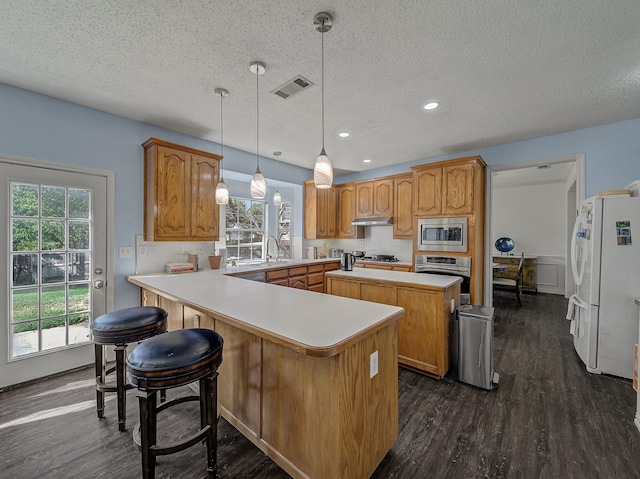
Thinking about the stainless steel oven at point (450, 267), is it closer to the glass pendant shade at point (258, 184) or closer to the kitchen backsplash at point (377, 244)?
the kitchen backsplash at point (377, 244)

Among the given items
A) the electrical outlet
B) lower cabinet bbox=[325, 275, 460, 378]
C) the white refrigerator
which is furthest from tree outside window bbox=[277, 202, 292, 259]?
the white refrigerator

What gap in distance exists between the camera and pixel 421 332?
8.48ft

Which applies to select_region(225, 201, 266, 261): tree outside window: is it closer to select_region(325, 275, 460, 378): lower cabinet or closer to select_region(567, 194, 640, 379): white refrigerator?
select_region(325, 275, 460, 378): lower cabinet

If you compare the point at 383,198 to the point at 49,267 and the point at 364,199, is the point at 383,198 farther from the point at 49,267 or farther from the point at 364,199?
the point at 49,267

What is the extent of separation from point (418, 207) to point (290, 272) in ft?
7.23

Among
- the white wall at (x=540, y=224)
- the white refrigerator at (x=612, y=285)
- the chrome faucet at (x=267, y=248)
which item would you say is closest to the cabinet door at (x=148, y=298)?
the chrome faucet at (x=267, y=248)

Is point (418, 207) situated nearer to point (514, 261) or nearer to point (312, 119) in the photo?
point (312, 119)

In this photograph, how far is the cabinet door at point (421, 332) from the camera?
98.1 inches

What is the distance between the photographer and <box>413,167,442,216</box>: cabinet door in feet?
12.8

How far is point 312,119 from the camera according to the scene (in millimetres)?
3088

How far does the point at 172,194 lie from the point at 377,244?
368 cm

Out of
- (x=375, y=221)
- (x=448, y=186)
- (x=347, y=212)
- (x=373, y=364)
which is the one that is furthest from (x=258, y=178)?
(x=347, y=212)

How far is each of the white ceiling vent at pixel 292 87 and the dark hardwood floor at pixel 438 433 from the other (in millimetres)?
2718

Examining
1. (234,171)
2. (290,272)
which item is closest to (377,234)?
(290,272)
